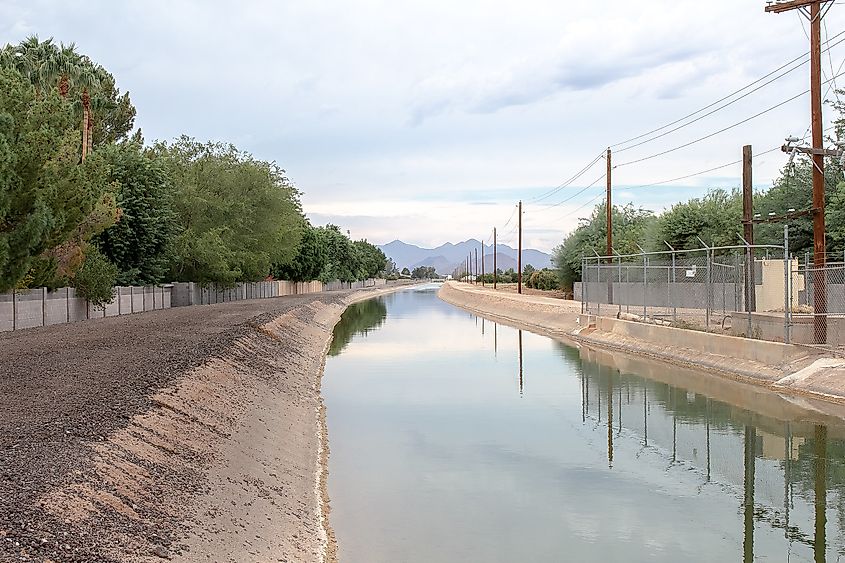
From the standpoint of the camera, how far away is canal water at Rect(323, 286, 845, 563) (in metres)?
11.1

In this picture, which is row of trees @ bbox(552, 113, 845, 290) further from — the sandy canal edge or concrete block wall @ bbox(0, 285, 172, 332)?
concrete block wall @ bbox(0, 285, 172, 332)

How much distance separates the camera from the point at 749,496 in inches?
532

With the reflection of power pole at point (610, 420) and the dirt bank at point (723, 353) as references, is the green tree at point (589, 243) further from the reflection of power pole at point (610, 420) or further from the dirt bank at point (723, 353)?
the reflection of power pole at point (610, 420)

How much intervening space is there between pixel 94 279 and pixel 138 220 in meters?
7.29

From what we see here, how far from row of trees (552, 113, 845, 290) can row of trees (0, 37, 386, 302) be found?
24.0m

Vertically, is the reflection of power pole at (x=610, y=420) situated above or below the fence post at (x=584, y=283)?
below

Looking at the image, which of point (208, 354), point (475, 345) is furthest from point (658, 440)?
point (475, 345)

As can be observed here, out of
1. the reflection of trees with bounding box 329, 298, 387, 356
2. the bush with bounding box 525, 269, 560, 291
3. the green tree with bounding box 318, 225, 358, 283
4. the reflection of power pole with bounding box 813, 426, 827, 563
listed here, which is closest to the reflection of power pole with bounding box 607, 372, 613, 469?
the reflection of power pole with bounding box 813, 426, 827, 563

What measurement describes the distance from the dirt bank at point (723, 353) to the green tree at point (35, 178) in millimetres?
20161

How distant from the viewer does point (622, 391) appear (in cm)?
2517

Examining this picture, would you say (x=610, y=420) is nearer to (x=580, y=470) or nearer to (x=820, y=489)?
(x=580, y=470)

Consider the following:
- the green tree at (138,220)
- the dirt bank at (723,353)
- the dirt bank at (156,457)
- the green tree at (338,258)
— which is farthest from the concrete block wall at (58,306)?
the green tree at (338,258)

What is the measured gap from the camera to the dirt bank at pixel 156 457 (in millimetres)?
8211

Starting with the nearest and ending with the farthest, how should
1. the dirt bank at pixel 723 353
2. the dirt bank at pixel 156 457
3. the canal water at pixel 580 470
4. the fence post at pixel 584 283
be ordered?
the dirt bank at pixel 156 457 → the canal water at pixel 580 470 → the dirt bank at pixel 723 353 → the fence post at pixel 584 283
